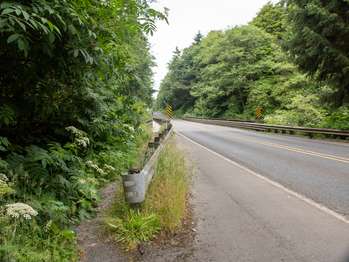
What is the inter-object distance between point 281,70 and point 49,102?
3356cm

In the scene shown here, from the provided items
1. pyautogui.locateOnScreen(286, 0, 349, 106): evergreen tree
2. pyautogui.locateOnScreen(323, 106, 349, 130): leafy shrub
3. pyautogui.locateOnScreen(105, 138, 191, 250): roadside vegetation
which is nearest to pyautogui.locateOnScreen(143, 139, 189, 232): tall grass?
pyautogui.locateOnScreen(105, 138, 191, 250): roadside vegetation

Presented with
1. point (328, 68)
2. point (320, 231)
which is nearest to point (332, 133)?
point (328, 68)

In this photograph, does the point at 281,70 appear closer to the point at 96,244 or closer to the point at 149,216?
the point at 149,216

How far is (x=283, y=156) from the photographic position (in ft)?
36.9

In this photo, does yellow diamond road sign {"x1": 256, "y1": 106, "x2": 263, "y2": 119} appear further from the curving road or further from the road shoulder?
the road shoulder

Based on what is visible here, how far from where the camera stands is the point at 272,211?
16.8ft

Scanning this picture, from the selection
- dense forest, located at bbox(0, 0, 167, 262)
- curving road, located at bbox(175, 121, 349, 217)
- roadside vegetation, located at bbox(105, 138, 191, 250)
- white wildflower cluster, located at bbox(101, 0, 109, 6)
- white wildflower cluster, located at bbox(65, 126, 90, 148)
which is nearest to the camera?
dense forest, located at bbox(0, 0, 167, 262)

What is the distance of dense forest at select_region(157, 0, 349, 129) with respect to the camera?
55.0ft

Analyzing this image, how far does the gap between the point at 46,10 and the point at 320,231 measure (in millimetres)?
4500

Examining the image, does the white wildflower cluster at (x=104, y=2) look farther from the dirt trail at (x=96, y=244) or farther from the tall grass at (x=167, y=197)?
the dirt trail at (x=96, y=244)

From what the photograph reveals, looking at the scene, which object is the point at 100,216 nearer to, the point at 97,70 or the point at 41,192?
the point at 41,192

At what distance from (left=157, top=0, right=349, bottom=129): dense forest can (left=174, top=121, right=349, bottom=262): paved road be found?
951 centimetres

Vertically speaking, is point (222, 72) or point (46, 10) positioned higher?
point (222, 72)

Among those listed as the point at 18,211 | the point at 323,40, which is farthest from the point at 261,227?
the point at 323,40
